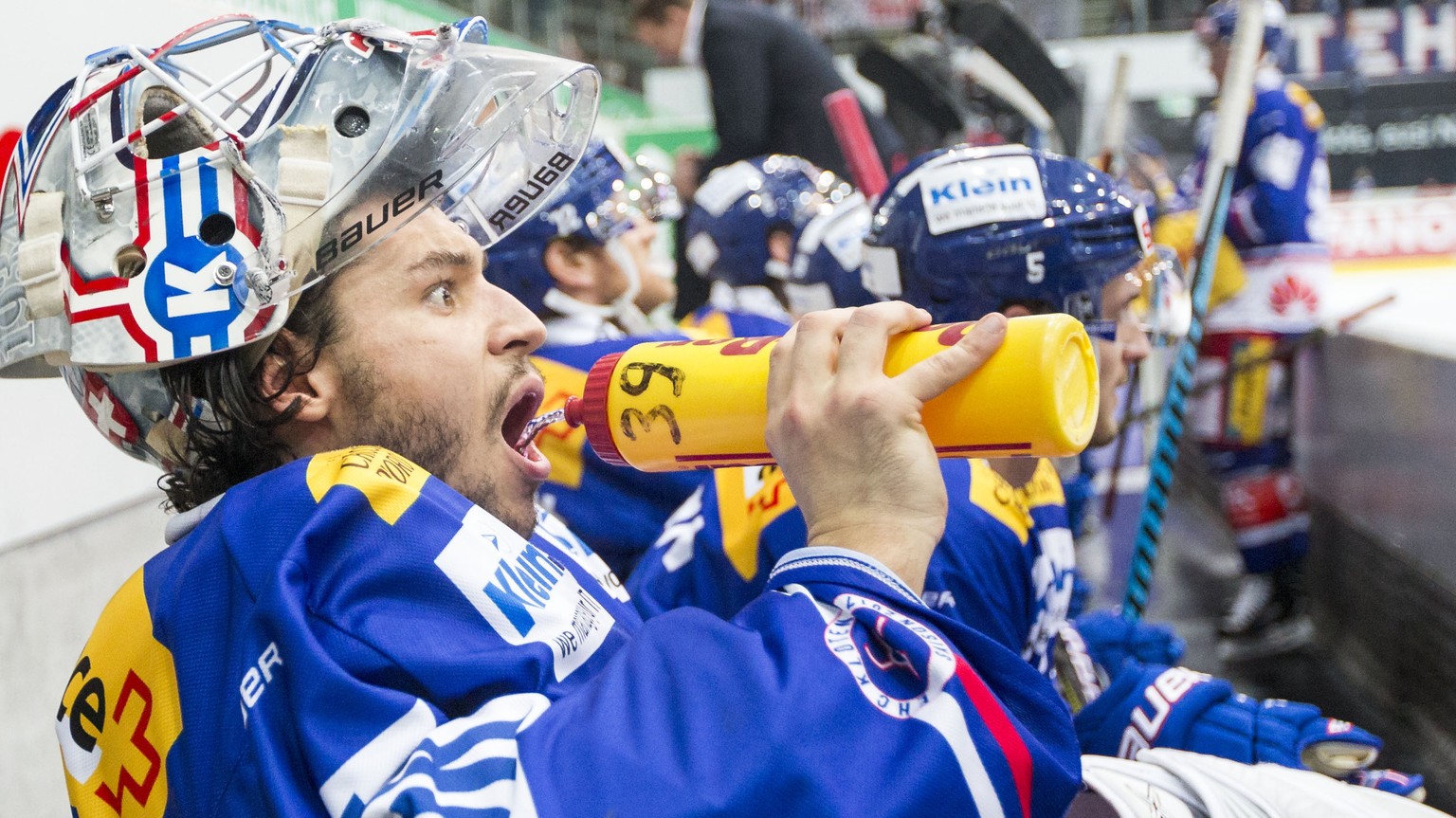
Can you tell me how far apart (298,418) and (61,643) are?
129 centimetres

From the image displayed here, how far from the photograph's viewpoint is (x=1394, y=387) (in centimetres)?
366

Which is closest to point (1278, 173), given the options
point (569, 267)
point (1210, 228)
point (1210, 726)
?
point (1210, 228)

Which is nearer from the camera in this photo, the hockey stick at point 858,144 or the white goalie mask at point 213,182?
the white goalie mask at point 213,182

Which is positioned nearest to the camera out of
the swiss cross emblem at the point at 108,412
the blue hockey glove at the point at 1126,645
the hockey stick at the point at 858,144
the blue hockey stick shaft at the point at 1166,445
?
the swiss cross emblem at the point at 108,412

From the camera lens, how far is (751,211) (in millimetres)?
3951

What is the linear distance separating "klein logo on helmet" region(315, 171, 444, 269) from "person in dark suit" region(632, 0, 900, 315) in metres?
3.81

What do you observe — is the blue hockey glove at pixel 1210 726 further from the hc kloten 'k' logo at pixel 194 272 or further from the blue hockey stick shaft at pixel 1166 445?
the hc kloten 'k' logo at pixel 194 272

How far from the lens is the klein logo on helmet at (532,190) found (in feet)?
5.12

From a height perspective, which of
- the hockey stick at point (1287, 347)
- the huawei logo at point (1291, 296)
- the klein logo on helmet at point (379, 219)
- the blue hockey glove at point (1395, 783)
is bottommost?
the hockey stick at point (1287, 347)

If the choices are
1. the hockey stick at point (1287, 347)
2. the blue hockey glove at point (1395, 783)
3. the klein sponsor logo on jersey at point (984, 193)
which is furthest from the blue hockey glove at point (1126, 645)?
the hockey stick at point (1287, 347)

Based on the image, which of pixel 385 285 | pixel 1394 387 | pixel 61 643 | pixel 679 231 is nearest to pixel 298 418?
pixel 385 285

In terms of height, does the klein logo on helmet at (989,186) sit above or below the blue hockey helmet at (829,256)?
above

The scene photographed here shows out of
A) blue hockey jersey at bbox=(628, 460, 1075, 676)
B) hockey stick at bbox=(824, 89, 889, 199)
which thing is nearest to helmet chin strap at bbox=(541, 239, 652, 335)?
hockey stick at bbox=(824, 89, 889, 199)

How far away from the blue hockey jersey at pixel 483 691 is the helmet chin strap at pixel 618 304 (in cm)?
181
